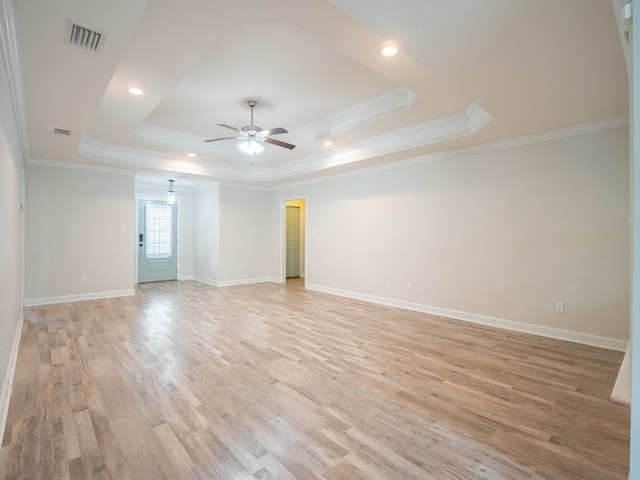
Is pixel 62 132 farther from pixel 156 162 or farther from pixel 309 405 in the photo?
pixel 309 405

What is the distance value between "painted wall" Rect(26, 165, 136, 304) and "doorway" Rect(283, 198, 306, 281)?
3978 mm

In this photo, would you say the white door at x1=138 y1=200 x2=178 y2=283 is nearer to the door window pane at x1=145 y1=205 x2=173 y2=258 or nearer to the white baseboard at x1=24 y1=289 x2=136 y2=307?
the door window pane at x1=145 y1=205 x2=173 y2=258

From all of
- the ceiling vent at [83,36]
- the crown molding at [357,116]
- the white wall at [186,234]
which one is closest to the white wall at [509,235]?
the crown molding at [357,116]

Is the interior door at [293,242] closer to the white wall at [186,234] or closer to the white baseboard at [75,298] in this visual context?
the white wall at [186,234]

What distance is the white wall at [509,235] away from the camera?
3.49m

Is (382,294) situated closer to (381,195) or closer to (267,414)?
(381,195)

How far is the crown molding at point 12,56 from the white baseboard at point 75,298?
3.55 m

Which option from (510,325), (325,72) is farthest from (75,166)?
(510,325)

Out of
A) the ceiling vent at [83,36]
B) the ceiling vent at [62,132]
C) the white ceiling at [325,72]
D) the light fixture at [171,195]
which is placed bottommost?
the light fixture at [171,195]

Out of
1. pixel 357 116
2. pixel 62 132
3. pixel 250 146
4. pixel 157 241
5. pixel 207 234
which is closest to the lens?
pixel 62 132

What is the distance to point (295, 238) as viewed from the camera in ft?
30.2

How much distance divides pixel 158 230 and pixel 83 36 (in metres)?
6.85

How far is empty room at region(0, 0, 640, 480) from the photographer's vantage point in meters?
1.82

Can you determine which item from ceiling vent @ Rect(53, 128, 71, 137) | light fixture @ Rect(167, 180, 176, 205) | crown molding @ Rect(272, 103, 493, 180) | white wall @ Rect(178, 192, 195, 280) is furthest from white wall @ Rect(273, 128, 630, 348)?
white wall @ Rect(178, 192, 195, 280)
